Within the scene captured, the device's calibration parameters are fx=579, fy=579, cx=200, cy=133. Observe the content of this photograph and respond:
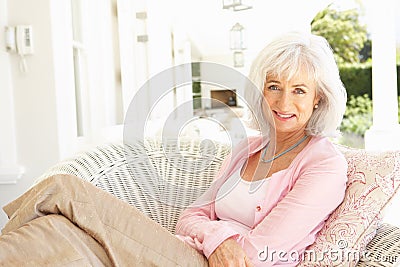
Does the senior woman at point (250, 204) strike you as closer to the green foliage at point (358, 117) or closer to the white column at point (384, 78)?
the white column at point (384, 78)

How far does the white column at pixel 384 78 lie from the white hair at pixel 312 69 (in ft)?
9.63

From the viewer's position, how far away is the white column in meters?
4.72

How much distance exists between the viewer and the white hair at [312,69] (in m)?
1.87

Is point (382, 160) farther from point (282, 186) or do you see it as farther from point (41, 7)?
point (41, 7)

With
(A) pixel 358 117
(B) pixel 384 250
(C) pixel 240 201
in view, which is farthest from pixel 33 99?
(A) pixel 358 117

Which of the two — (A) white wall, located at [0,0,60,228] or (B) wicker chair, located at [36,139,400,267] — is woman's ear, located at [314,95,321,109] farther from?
(A) white wall, located at [0,0,60,228]

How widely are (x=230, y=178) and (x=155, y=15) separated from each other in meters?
3.20

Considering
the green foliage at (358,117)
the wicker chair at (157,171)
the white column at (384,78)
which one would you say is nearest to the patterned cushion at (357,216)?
the wicker chair at (157,171)

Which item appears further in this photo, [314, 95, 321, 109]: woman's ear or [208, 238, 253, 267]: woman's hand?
[314, 95, 321, 109]: woman's ear

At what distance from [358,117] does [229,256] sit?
8.87m

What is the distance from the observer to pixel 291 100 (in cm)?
190

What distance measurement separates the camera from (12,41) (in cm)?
278

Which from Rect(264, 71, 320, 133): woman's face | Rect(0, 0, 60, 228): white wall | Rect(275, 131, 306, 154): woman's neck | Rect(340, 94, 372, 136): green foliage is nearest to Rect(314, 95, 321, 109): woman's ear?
Rect(264, 71, 320, 133): woman's face

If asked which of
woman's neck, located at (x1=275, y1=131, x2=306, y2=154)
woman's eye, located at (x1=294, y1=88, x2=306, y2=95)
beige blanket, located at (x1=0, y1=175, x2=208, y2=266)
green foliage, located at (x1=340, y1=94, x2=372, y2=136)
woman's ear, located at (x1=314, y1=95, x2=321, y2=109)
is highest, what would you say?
woman's eye, located at (x1=294, y1=88, x2=306, y2=95)
